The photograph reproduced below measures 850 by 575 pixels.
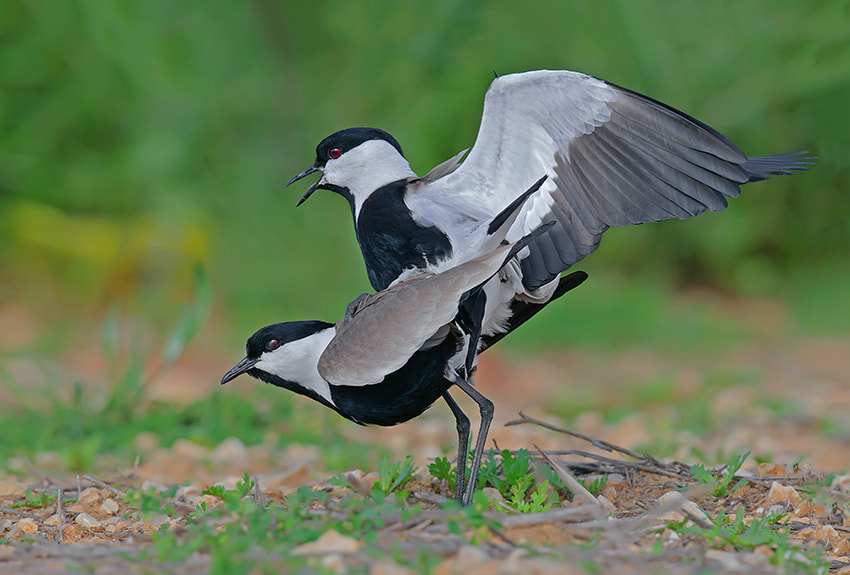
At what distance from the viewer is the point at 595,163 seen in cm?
299

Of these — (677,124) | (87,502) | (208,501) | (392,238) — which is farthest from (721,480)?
(87,502)

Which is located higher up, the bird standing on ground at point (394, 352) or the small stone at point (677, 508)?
the bird standing on ground at point (394, 352)

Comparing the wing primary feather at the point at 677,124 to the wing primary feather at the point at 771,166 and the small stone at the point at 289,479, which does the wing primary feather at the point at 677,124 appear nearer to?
the wing primary feather at the point at 771,166

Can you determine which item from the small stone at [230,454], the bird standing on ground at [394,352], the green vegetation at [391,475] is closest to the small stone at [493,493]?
the bird standing on ground at [394,352]

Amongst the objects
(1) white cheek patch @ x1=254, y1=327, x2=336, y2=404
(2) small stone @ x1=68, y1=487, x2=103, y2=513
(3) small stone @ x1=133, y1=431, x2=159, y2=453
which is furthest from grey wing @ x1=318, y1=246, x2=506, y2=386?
(3) small stone @ x1=133, y1=431, x2=159, y2=453

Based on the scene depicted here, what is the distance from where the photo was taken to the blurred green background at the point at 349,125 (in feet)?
23.1

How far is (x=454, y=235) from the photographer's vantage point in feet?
10.0

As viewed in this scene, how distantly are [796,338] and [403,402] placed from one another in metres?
4.54

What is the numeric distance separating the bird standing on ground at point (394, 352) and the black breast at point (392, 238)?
11 centimetres

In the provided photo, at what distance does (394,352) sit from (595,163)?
0.94 metres

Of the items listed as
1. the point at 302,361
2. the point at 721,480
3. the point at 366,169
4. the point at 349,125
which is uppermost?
the point at 349,125

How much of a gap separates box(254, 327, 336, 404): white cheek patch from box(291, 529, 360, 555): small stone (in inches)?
31.8

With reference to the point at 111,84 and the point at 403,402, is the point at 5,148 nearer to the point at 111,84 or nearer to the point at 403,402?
the point at 111,84

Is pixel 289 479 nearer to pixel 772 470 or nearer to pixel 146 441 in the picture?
pixel 146 441
